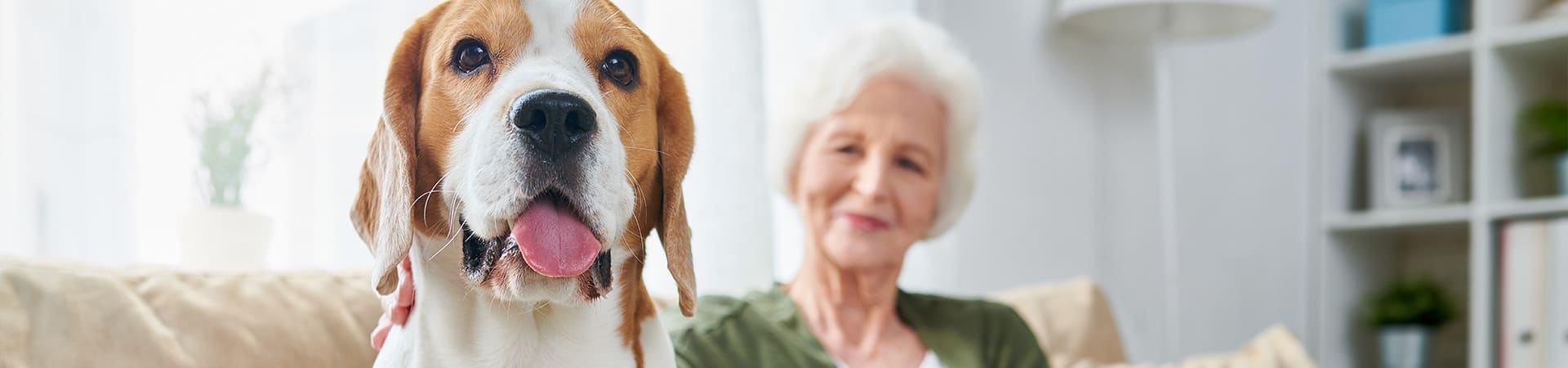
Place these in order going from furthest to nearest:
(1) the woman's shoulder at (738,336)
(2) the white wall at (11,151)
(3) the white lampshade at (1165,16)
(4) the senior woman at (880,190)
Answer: (3) the white lampshade at (1165,16) → (4) the senior woman at (880,190) → (2) the white wall at (11,151) → (1) the woman's shoulder at (738,336)

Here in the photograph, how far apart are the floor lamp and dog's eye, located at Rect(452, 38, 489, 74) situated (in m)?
1.84

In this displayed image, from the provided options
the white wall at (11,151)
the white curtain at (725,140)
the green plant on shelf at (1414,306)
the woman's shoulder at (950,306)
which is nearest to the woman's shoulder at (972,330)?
the woman's shoulder at (950,306)

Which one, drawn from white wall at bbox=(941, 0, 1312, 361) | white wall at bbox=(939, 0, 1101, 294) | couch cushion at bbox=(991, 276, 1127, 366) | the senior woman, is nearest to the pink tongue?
the senior woman

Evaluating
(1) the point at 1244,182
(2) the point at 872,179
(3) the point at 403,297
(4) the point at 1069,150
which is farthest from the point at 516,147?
(1) the point at 1244,182

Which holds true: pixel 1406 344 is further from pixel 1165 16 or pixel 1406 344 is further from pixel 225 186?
pixel 225 186

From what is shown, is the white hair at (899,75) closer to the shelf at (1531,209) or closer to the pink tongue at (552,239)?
the pink tongue at (552,239)

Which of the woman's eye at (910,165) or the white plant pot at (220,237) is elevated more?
the woman's eye at (910,165)

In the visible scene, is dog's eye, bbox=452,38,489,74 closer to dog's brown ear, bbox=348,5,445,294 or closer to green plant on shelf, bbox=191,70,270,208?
dog's brown ear, bbox=348,5,445,294

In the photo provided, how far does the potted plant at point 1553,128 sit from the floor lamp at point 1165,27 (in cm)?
61

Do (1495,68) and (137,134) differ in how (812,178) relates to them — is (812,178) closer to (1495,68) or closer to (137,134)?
(137,134)

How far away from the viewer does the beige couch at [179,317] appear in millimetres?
795

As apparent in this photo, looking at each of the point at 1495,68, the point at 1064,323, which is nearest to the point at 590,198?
the point at 1064,323

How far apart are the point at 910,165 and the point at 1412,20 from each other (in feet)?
5.74

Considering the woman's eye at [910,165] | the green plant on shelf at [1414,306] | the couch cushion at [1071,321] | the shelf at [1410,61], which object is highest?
the shelf at [1410,61]
